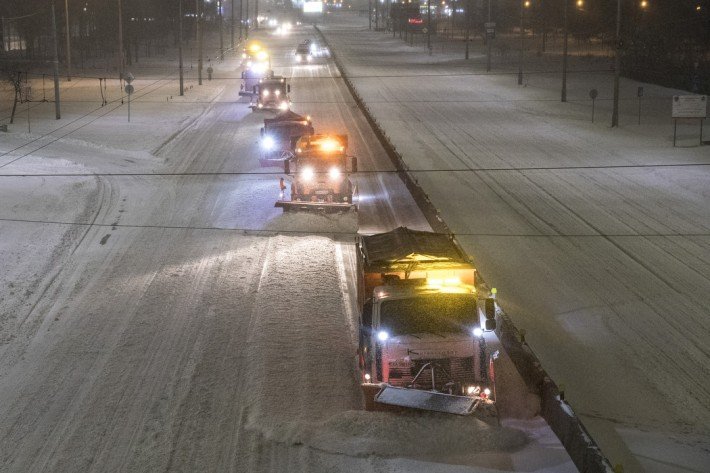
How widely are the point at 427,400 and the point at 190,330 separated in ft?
20.5

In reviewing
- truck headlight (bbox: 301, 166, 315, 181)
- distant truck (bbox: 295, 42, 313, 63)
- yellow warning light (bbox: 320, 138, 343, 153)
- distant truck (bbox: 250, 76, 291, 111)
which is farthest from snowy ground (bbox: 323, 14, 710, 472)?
distant truck (bbox: 295, 42, 313, 63)

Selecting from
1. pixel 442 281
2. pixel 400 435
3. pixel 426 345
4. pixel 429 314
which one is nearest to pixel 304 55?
pixel 442 281

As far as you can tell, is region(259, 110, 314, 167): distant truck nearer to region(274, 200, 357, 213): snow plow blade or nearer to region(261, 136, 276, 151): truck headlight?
region(261, 136, 276, 151): truck headlight

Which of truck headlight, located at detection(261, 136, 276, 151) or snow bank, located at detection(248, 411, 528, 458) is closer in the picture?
snow bank, located at detection(248, 411, 528, 458)

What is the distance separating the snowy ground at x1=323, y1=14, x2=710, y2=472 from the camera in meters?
14.2

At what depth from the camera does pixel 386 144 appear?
39094 millimetres

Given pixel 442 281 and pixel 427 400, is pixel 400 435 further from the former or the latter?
pixel 442 281

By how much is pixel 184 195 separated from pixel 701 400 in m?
20.2

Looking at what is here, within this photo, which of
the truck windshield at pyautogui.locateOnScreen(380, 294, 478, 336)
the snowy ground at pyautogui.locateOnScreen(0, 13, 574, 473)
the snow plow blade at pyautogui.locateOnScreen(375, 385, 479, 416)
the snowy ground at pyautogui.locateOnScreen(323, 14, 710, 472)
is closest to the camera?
the snowy ground at pyautogui.locateOnScreen(0, 13, 574, 473)

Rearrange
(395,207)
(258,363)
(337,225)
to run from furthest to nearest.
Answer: (395,207)
(337,225)
(258,363)

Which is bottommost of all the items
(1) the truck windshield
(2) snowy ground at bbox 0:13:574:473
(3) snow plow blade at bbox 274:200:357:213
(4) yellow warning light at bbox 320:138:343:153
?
(2) snowy ground at bbox 0:13:574:473

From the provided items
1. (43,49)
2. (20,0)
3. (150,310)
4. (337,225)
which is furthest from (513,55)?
(150,310)

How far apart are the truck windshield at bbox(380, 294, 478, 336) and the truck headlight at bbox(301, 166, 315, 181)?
48.8ft

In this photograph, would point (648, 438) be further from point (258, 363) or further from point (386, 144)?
point (386, 144)
